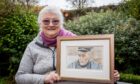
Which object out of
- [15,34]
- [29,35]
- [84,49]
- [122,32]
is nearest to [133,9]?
[122,32]

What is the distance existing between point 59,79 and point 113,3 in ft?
31.7

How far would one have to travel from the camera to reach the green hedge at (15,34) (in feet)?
27.9

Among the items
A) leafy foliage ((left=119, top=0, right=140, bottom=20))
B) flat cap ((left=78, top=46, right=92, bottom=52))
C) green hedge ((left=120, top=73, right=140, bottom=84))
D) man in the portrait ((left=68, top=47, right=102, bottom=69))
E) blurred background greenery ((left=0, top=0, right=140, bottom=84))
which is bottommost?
green hedge ((left=120, top=73, right=140, bottom=84))

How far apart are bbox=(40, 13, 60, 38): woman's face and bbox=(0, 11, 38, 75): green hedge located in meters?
5.52

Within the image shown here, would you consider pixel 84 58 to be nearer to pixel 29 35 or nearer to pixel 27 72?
pixel 27 72

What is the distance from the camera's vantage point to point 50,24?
2957 mm

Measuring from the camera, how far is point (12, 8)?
8875mm

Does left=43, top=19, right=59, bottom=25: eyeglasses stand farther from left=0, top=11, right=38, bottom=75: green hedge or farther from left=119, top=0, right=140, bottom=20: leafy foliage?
left=119, top=0, right=140, bottom=20: leafy foliage

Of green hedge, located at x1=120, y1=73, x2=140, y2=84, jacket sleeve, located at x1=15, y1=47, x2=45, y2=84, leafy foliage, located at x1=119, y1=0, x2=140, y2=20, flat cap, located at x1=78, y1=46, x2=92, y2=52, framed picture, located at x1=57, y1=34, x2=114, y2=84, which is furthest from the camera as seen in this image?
leafy foliage, located at x1=119, y1=0, x2=140, y2=20

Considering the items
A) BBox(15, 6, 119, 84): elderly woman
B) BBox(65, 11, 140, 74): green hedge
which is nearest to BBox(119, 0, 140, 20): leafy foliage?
BBox(65, 11, 140, 74): green hedge

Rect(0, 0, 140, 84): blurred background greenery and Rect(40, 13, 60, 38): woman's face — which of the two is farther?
Rect(0, 0, 140, 84): blurred background greenery

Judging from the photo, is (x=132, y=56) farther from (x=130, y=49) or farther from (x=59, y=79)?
(x=59, y=79)

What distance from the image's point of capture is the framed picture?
2652 millimetres

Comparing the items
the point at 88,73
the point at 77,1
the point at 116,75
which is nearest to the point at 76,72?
the point at 88,73
